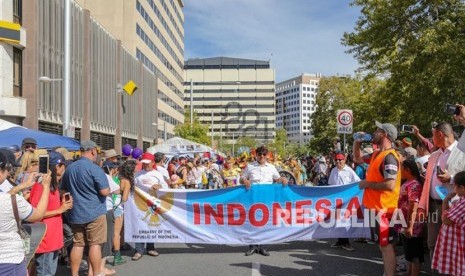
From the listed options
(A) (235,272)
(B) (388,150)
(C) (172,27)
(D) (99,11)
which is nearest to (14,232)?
(A) (235,272)

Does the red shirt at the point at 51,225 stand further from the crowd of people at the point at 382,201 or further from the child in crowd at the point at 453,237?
the child in crowd at the point at 453,237

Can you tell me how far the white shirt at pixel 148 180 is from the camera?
8.44 metres

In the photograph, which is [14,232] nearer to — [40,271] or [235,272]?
[40,271]

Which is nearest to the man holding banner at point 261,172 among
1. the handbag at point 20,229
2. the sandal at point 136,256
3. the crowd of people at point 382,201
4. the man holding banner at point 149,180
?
the man holding banner at point 149,180

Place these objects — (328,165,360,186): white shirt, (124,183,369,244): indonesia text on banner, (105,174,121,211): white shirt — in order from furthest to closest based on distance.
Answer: (328,165,360,186): white shirt, (124,183,369,244): indonesia text on banner, (105,174,121,211): white shirt

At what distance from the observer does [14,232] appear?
12.4 ft

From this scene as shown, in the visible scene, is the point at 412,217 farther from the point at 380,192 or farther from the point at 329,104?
the point at 329,104

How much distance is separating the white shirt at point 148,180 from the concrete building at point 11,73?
1457 centimetres

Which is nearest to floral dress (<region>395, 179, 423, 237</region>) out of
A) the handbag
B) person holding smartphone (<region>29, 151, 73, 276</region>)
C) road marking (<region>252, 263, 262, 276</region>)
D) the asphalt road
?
the asphalt road

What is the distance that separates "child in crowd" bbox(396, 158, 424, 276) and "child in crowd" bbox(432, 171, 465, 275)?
987 millimetres

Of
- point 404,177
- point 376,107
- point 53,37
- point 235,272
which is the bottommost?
point 235,272

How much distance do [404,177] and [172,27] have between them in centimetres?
7474

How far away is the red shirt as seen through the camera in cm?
554

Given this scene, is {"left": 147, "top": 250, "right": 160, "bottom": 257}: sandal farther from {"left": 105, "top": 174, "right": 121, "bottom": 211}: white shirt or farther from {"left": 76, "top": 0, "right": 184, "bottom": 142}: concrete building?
{"left": 76, "top": 0, "right": 184, "bottom": 142}: concrete building
